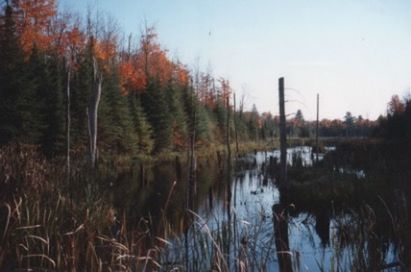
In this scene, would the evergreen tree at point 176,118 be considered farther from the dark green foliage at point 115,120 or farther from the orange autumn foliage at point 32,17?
the orange autumn foliage at point 32,17

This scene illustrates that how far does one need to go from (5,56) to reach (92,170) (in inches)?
539

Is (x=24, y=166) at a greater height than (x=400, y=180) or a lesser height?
greater

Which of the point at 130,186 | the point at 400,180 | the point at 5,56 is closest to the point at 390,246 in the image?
the point at 400,180

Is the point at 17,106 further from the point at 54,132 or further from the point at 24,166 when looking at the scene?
the point at 24,166

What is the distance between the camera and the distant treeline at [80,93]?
818 inches

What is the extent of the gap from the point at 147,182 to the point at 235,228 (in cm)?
1428

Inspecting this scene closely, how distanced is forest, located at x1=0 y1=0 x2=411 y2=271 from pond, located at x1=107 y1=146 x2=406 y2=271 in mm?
50

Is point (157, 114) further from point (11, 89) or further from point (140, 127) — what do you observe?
point (11, 89)

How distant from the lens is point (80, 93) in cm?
2578

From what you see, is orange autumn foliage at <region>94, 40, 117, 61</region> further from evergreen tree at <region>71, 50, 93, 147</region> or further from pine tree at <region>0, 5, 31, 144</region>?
pine tree at <region>0, 5, 31, 144</region>

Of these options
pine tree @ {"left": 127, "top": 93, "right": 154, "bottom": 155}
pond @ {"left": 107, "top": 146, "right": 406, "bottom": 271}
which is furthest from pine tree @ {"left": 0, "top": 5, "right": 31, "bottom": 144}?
pine tree @ {"left": 127, "top": 93, "right": 154, "bottom": 155}

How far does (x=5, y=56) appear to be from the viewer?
21.0m

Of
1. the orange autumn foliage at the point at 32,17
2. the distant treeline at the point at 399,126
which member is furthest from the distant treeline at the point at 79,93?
the distant treeline at the point at 399,126

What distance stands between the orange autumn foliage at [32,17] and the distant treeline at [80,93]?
0.24 feet
